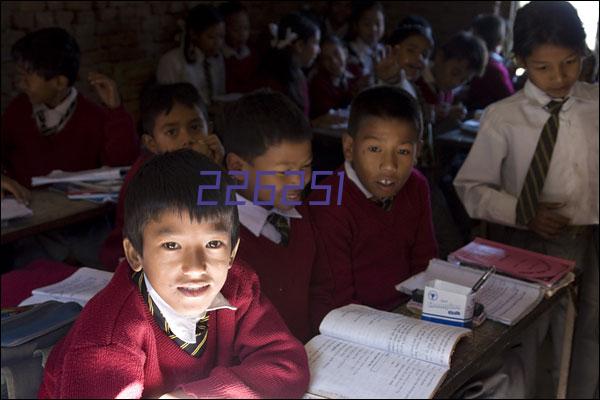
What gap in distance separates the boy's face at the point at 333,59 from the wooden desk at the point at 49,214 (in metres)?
2.61

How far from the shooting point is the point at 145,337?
1.21 metres

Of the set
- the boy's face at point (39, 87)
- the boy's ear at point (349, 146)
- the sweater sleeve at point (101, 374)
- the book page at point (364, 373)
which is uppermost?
the boy's face at point (39, 87)

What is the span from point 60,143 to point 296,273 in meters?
1.66

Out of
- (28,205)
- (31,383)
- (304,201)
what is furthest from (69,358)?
(28,205)

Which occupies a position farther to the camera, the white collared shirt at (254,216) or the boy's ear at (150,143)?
the boy's ear at (150,143)

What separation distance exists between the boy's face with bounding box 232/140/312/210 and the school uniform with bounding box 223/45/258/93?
12.6 feet

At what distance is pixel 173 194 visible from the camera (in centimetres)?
115

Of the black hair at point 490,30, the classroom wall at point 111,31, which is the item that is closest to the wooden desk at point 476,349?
the classroom wall at point 111,31

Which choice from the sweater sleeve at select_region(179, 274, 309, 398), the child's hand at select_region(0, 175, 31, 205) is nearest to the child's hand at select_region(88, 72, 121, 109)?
the child's hand at select_region(0, 175, 31, 205)

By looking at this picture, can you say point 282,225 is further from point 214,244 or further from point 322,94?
point 322,94

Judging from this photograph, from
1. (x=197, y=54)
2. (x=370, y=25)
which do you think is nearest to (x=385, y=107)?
(x=197, y=54)

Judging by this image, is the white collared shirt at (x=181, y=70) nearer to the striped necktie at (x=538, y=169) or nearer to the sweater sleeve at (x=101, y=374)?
the striped necktie at (x=538, y=169)

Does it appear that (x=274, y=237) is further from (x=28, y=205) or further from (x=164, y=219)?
(x=28, y=205)

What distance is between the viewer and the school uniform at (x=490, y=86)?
5.00 meters
